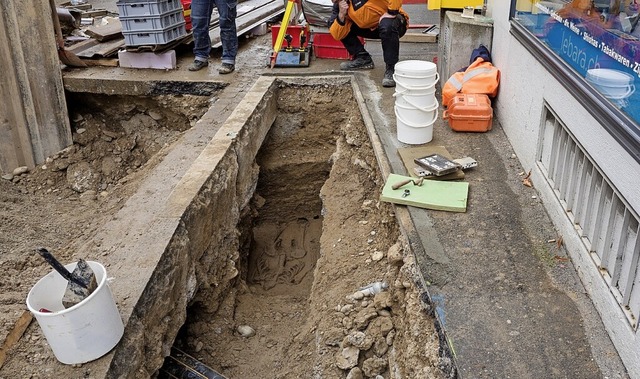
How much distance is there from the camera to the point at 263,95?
595 cm

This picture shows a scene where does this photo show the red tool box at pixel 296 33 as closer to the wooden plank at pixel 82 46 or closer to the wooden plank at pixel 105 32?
the wooden plank at pixel 105 32

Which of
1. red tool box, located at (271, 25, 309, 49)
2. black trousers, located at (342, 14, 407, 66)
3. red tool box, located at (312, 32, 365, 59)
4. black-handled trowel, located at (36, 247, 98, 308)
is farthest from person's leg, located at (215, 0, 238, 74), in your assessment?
black-handled trowel, located at (36, 247, 98, 308)

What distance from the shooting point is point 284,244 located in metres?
6.38

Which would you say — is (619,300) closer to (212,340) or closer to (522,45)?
(522,45)

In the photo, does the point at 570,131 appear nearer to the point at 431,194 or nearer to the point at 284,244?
the point at 431,194

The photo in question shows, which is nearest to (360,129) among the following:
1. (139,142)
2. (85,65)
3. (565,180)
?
(565,180)

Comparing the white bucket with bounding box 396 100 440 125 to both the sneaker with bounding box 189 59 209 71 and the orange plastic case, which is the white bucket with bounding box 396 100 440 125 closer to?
the orange plastic case

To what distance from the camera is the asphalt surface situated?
2.58m

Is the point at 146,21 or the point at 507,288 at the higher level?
the point at 146,21

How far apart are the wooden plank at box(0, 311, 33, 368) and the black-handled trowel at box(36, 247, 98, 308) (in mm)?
511

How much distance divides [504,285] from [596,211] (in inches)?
26.4

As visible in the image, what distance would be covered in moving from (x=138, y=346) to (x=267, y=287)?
8.84ft

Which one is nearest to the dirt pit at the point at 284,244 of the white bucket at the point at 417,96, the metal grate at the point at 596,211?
the white bucket at the point at 417,96

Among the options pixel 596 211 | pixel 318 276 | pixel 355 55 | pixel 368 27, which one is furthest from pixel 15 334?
pixel 355 55
